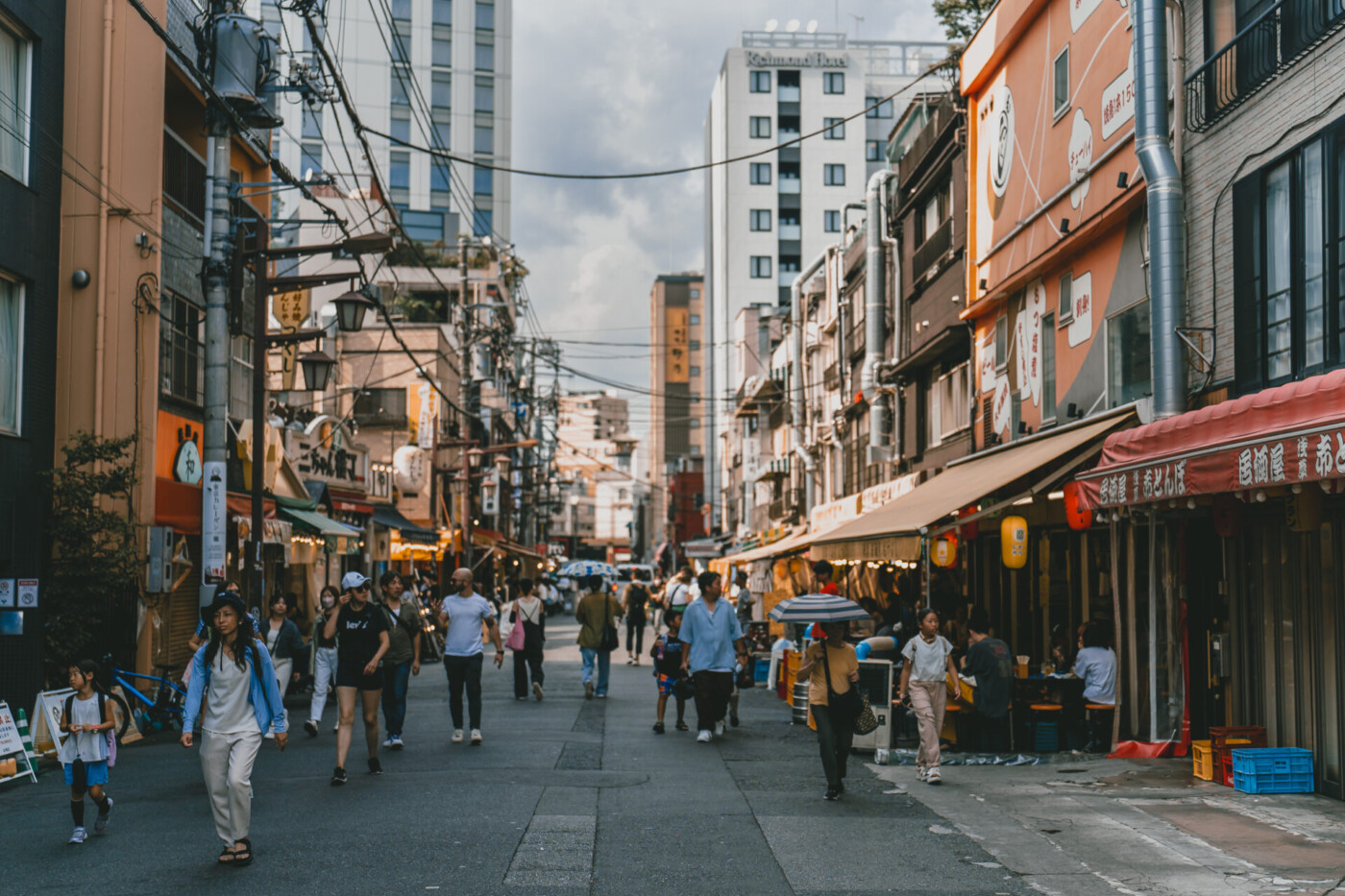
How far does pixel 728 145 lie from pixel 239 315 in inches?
2593

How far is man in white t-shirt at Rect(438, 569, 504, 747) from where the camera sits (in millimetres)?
14109

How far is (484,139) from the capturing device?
77.0m

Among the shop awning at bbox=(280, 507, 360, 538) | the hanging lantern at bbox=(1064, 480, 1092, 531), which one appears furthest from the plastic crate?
the shop awning at bbox=(280, 507, 360, 538)

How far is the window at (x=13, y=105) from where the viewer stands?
1465 centimetres

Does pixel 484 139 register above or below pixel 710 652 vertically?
above

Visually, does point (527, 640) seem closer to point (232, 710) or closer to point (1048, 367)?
point (1048, 367)

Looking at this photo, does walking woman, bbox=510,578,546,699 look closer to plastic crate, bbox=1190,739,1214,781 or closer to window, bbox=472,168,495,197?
plastic crate, bbox=1190,739,1214,781

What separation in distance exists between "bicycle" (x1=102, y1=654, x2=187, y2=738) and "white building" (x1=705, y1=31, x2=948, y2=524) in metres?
63.4

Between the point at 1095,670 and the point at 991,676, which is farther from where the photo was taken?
the point at 1095,670

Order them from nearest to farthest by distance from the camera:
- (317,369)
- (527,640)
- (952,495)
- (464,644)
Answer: (464,644)
(952,495)
(527,640)
(317,369)

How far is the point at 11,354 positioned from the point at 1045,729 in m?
12.5

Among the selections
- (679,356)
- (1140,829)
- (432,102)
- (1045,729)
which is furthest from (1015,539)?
(679,356)

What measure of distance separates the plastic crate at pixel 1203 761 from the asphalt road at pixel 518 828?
282cm

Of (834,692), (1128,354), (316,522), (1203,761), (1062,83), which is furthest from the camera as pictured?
(316,522)
